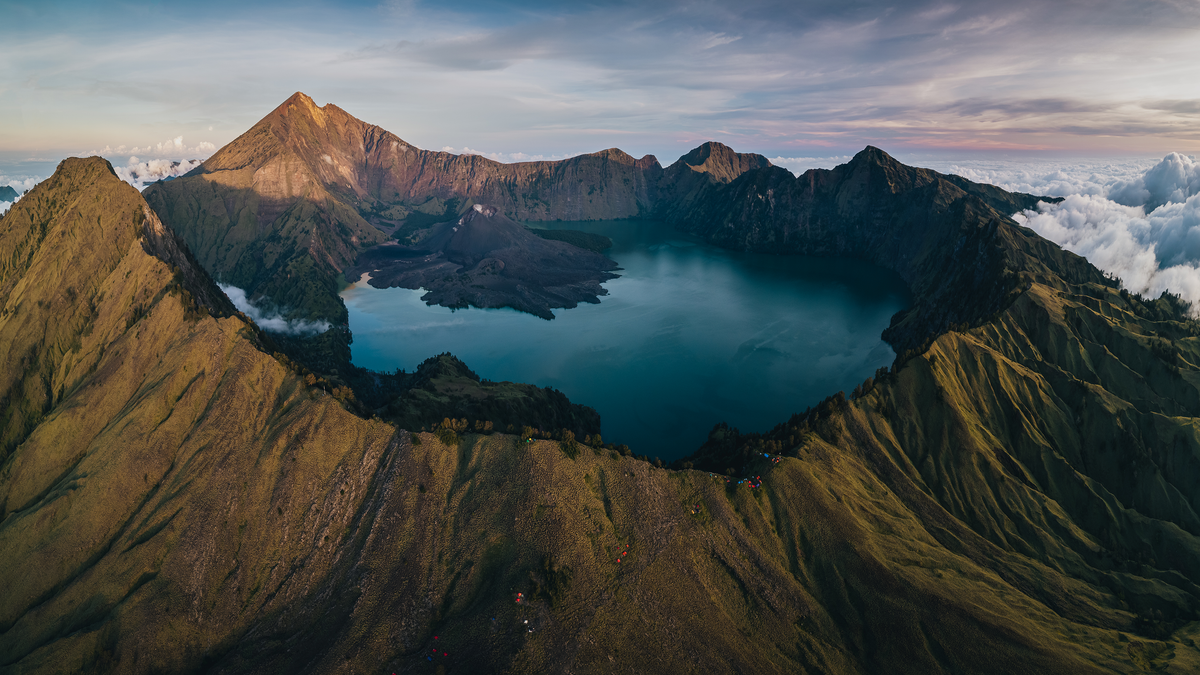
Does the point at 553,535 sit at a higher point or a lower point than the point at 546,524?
lower

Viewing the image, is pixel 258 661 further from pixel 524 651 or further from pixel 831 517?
pixel 831 517

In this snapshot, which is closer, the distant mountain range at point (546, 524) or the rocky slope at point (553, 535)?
the rocky slope at point (553, 535)

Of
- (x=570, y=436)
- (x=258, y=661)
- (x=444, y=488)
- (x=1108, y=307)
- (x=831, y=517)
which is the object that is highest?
(x=1108, y=307)

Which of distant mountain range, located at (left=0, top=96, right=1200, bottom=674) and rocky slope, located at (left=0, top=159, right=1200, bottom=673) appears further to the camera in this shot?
distant mountain range, located at (left=0, top=96, right=1200, bottom=674)

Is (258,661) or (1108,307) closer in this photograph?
(258,661)

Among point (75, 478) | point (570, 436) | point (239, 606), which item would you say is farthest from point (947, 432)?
point (75, 478)
